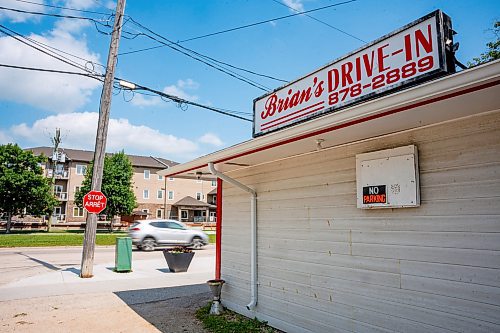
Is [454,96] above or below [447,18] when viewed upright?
below

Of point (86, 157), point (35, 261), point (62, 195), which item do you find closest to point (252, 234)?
point (35, 261)

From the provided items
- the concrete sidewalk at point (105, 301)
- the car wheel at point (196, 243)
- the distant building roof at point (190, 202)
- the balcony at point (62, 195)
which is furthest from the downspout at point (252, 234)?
the balcony at point (62, 195)

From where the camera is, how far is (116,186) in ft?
120

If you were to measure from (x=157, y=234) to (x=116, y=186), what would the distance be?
68.3ft

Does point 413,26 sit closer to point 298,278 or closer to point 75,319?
point 298,278

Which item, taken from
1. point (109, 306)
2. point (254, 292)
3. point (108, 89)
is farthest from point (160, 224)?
point (254, 292)

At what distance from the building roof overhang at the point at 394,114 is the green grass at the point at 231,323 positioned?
8.54 feet

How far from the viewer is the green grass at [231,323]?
5.48 metres

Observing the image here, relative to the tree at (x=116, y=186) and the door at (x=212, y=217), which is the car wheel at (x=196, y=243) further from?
the door at (x=212, y=217)

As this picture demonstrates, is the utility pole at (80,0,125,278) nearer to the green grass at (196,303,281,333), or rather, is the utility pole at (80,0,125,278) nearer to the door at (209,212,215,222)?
the green grass at (196,303,281,333)

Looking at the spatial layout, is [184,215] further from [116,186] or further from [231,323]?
[231,323]

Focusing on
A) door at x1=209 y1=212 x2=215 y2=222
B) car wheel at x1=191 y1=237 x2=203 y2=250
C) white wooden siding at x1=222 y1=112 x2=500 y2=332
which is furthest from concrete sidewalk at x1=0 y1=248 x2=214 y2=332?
door at x1=209 y1=212 x2=215 y2=222

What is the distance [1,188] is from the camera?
31.2 m

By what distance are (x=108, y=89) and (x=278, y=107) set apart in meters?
7.03
